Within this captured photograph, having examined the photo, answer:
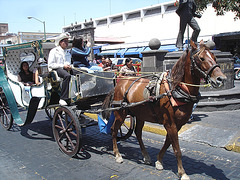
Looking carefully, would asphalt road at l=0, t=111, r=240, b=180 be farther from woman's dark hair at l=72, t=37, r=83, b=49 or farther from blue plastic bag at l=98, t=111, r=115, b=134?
woman's dark hair at l=72, t=37, r=83, b=49

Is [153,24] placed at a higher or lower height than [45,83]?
higher

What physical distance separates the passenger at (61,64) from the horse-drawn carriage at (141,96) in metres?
0.15

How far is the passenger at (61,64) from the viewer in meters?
5.11

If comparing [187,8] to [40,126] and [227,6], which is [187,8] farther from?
[40,126]

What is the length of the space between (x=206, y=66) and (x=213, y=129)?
11.9 ft

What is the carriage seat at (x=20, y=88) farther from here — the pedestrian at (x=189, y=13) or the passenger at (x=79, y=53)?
the pedestrian at (x=189, y=13)

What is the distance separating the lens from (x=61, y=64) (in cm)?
530

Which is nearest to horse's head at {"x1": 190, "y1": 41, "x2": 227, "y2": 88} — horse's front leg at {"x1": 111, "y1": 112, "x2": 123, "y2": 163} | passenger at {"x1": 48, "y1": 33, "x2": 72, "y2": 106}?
horse's front leg at {"x1": 111, "y1": 112, "x2": 123, "y2": 163}

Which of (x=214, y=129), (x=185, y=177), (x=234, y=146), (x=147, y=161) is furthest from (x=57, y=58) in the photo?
(x=214, y=129)

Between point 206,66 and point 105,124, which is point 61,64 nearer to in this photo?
point 105,124

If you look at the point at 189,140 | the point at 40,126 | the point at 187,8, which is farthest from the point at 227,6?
the point at 40,126

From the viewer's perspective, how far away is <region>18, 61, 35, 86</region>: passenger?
7023 millimetres

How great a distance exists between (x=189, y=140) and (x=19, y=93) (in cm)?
488

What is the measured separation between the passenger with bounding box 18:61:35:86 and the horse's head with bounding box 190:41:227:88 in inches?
206
